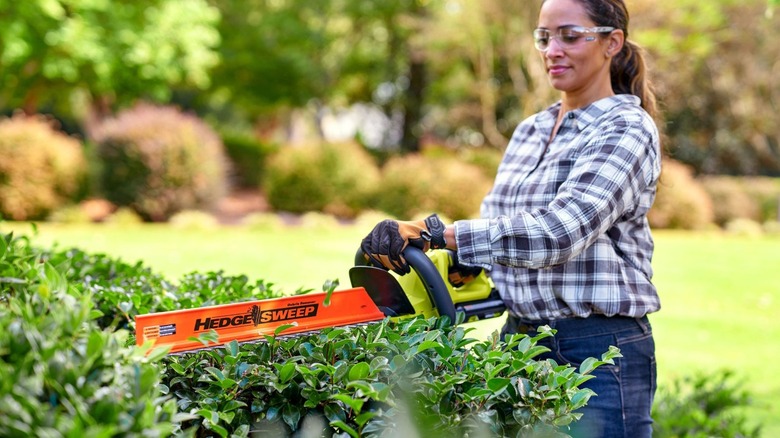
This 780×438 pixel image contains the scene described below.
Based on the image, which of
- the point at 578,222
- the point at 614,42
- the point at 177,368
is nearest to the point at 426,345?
the point at 177,368

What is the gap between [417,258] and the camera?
91.6 inches

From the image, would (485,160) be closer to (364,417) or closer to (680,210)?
(680,210)

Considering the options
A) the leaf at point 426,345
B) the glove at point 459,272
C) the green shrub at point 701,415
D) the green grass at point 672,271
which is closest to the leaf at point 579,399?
the leaf at point 426,345

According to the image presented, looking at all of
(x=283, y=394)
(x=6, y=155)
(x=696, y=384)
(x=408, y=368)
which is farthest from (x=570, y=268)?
(x=6, y=155)

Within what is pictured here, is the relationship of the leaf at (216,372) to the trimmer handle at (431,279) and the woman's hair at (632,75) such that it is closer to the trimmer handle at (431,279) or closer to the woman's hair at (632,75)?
the trimmer handle at (431,279)

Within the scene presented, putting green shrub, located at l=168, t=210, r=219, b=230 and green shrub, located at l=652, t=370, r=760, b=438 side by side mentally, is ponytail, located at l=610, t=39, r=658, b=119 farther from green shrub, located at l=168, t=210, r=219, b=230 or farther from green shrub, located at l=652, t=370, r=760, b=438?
green shrub, located at l=168, t=210, r=219, b=230

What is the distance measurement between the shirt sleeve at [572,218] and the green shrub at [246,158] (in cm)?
2119

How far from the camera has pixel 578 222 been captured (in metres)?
2.29

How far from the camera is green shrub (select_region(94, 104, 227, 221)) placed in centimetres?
1402

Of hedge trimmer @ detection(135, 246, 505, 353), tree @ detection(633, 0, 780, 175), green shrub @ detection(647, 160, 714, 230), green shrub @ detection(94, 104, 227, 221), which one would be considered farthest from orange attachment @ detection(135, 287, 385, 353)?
tree @ detection(633, 0, 780, 175)

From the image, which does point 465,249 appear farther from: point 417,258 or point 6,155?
point 6,155

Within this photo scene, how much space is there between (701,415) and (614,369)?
87.8 inches

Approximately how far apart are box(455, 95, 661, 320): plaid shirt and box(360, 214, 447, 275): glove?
0.26 feet

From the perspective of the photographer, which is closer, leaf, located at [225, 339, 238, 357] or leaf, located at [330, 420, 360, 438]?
leaf, located at [330, 420, 360, 438]
